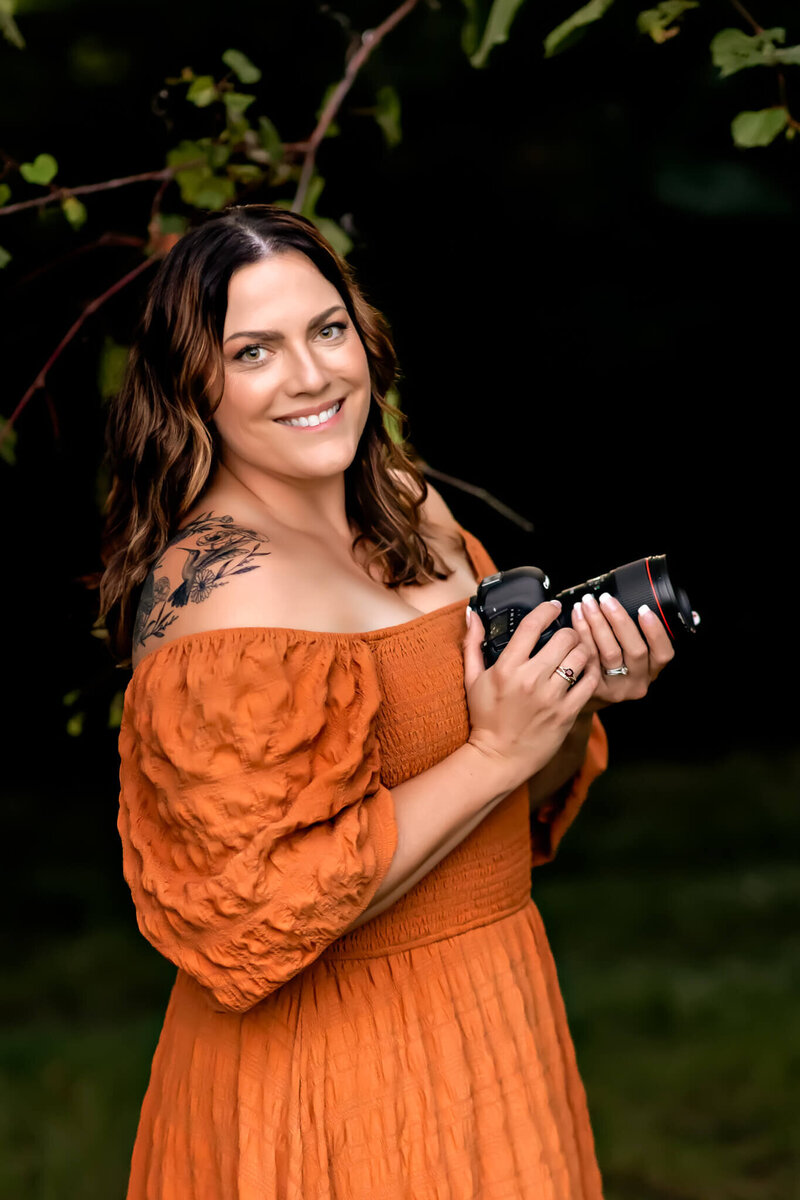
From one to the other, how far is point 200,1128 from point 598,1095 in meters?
1.92

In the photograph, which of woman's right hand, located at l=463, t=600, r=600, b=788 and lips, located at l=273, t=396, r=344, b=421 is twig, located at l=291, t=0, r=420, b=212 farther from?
woman's right hand, located at l=463, t=600, r=600, b=788

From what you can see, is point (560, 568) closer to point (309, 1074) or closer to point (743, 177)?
point (743, 177)

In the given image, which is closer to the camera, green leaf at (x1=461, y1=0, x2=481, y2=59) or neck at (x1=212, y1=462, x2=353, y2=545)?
neck at (x1=212, y1=462, x2=353, y2=545)

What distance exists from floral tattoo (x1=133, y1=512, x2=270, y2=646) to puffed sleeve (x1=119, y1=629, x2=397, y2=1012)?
0.05m

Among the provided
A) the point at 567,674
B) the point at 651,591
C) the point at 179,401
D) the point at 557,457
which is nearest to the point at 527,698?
the point at 567,674

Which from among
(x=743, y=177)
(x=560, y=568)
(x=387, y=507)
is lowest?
(x=560, y=568)

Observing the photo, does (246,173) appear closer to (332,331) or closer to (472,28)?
(472,28)

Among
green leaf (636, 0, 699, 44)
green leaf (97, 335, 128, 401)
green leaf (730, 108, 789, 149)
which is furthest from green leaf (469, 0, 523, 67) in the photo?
green leaf (97, 335, 128, 401)

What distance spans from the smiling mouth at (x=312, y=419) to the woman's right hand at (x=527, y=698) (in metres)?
0.31

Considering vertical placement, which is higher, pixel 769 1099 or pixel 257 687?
pixel 257 687

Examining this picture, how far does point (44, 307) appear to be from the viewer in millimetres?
2447

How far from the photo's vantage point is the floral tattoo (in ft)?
4.17

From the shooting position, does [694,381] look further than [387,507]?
Yes

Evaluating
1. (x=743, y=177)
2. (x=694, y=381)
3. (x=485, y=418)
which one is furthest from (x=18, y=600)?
(x=743, y=177)
